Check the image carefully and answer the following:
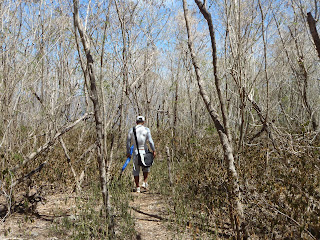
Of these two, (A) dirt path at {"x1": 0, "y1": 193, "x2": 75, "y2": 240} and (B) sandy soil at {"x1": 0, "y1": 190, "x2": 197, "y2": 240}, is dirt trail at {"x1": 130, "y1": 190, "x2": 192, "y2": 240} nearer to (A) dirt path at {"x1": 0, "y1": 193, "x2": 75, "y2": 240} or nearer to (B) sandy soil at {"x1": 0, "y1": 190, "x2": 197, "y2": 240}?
(B) sandy soil at {"x1": 0, "y1": 190, "x2": 197, "y2": 240}

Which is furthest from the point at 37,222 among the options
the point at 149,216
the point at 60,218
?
the point at 149,216

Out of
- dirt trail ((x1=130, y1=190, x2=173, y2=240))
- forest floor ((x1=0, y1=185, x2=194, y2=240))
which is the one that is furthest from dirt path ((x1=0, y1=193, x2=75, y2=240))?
dirt trail ((x1=130, y1=190, x2=173, y2=240))

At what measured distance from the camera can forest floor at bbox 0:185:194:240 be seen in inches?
122

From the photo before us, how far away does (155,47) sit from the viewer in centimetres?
781

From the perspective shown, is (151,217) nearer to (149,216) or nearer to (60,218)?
(149,216)

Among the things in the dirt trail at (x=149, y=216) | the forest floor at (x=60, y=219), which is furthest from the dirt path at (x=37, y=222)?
the dirt trail at (x=149, y=216)

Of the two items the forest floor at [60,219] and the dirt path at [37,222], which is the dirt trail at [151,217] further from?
the dirt path at [37,222]

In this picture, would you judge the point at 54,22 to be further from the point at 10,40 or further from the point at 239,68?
the point at 239,68

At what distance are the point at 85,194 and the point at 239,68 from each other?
3.30m

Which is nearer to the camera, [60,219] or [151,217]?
[60,219]

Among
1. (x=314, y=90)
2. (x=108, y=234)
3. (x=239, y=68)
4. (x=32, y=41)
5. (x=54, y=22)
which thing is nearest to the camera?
(x=239, y=68)

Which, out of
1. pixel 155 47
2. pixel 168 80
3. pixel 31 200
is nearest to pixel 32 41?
pixel 31 200

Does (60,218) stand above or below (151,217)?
above

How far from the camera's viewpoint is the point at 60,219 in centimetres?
352
